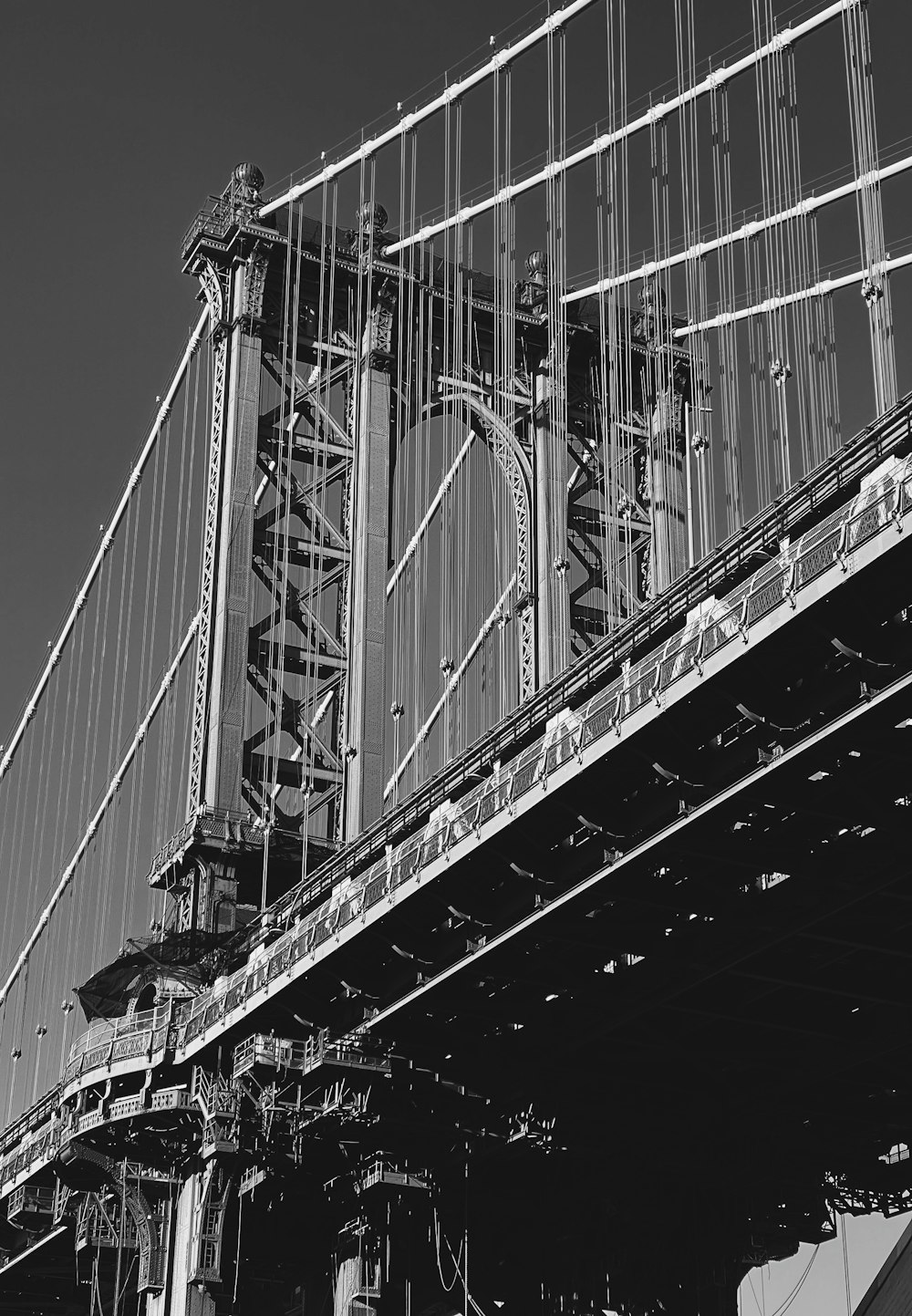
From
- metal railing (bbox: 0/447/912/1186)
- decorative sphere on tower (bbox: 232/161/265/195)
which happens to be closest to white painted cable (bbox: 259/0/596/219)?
decorative sphere on tower (bbox: 232/161/265/195)

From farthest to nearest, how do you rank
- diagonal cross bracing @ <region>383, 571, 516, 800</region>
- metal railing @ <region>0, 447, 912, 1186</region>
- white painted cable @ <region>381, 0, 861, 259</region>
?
diagonal cross bracing @ <region>383, 571, 516, 800</region> < white painted cable @ <region>381, 0, 861, 259</region> < metal railing @ <region>0, 447, 912, 1186</region>

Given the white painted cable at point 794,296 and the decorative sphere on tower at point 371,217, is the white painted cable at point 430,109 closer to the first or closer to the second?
the decorative sphere on tower at point 371,217

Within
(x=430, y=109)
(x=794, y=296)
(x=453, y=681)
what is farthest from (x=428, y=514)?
(x=794, y=296)

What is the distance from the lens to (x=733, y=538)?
117ft

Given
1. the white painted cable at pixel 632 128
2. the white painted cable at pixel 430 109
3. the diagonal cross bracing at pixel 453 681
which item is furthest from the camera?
the diagonal cross bracing at pixel 453 681

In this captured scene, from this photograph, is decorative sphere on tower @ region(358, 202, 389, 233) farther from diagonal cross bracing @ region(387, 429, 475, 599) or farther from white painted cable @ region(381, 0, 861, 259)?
diagonal cross bracing @ region(387, 429, 475, 599)

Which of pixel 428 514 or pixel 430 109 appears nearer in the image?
pixel 430 109

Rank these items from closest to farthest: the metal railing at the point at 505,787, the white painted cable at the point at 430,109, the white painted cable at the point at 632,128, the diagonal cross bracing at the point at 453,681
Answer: the metal railing at the point at 505,787, the white painted cable at the point at 632,128, the white painted cable at the point at 430,109, the diagonal cross bracing at the point at 453,681

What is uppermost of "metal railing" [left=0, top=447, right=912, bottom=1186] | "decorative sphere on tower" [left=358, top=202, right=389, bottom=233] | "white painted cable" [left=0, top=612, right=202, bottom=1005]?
"decorative sphere on tower" [left=358, top=202, right=389, bottom=233]

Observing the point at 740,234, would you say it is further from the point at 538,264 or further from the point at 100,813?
the point at 100,813

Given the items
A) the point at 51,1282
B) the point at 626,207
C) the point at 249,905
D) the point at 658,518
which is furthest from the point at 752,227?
the point at 51,1282

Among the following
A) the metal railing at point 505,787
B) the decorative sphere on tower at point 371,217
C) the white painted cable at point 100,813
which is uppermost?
the decorative sphere on tower at point 371,217

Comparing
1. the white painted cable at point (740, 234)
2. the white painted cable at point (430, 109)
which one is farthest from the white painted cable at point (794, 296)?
the white painted cable at point (430, 109)

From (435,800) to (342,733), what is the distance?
15.4 metres
